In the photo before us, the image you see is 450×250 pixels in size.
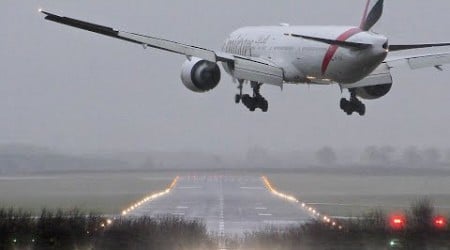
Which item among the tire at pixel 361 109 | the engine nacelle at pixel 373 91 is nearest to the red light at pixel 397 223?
the tire at pixel 361 109

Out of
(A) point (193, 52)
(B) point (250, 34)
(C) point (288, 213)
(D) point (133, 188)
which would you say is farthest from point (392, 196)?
(A) point (193, 52)

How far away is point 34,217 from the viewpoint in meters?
136

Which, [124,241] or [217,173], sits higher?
[217,173]

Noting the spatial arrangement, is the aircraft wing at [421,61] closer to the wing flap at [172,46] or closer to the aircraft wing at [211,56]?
the aircraft wing at [211,56]

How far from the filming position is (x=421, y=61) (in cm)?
10381

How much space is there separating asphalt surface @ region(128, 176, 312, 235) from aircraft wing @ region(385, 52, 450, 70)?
3395 centimetres

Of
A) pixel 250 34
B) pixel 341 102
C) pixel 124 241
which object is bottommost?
pixel 124 241

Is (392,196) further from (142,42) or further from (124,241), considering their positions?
(142,42)

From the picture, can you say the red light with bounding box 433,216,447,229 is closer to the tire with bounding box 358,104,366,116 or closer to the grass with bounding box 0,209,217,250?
the tire with bounding box 358,104,366,116

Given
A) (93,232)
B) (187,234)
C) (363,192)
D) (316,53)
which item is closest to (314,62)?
(316,53)

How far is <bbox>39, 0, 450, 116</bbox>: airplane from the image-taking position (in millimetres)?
96312

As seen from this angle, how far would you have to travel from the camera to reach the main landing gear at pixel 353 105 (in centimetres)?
10325

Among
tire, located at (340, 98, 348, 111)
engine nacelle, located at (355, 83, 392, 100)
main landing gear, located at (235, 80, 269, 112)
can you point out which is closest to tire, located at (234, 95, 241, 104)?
main landing gear, located at (235, 80, 269, 112)

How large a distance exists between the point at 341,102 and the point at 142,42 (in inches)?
657
